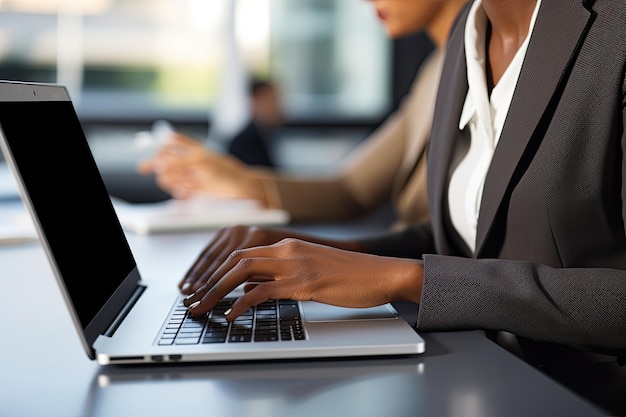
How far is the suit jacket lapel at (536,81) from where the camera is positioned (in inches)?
39.8

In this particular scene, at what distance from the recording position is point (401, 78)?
4.68m

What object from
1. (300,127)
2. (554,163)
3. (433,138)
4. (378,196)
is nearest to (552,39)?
(554,163)

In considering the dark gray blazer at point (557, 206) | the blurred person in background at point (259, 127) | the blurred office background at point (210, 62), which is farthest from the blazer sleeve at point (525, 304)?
the blurred office background at point (210, 62)

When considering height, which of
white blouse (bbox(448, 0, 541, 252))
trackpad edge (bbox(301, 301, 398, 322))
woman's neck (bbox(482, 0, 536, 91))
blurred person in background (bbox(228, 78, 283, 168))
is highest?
Answer: woman's neck (bbox(482, 0, 536, 91))

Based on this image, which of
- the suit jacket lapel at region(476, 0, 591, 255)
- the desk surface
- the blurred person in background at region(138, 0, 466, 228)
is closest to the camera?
the desk surface

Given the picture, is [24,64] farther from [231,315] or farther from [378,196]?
[231,315]

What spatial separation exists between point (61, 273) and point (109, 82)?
3.79 meters

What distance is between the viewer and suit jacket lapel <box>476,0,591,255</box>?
1010 mm

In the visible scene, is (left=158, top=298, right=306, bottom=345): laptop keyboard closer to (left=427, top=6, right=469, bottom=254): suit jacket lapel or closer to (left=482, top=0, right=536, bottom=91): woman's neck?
(left=427, top=6, right=469, bottom=254): suit jacket lapel

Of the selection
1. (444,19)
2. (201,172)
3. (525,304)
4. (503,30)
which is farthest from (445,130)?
(201,172)

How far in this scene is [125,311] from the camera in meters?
0.92

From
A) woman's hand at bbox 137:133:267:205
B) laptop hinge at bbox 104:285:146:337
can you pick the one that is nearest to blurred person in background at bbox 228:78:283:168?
woman's hand at bbox 137:133:267:205

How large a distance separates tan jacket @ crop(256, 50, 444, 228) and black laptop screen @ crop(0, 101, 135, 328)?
983mm

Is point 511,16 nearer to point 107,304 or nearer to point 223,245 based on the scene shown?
point 223,245
